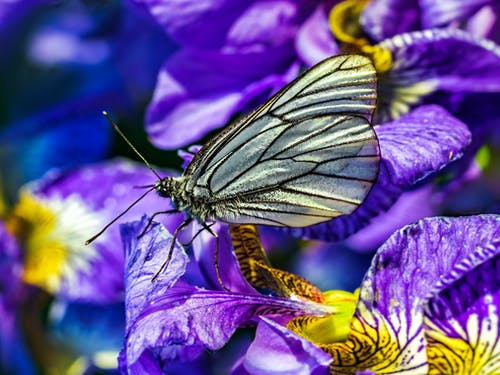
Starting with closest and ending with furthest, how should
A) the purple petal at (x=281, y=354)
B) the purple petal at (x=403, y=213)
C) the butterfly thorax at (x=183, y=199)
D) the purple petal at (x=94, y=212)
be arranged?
the purple petal at (x=281, y=354) < the butterfly thorax at (x=183, y=199) < the purple petal at (x=403, y=213) < the purple petal at (x=94, y=212)

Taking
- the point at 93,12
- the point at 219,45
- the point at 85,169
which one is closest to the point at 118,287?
the point at 85,169

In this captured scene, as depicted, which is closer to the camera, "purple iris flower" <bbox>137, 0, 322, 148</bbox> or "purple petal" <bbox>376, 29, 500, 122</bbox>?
"purple petal" <bbox>376, 29, 500, 122</bbox>

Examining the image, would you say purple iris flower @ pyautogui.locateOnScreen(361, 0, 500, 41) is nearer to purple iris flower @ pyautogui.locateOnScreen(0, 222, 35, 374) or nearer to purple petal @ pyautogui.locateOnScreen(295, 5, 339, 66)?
purple petal @ pyautogui.locateOnScreen(295, 5, 339, 66)

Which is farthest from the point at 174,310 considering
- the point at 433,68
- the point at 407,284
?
the point at 433,68

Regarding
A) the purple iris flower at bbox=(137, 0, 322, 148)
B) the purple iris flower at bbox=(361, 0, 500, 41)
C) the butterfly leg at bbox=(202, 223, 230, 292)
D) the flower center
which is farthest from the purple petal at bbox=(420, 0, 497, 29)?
the flower center

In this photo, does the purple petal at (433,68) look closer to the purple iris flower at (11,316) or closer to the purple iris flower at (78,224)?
the purple iris flower at (78,224)

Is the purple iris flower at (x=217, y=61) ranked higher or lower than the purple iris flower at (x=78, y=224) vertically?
higher

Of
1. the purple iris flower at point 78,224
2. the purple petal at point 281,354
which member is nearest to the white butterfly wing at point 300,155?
the purple petal at point 281,354
